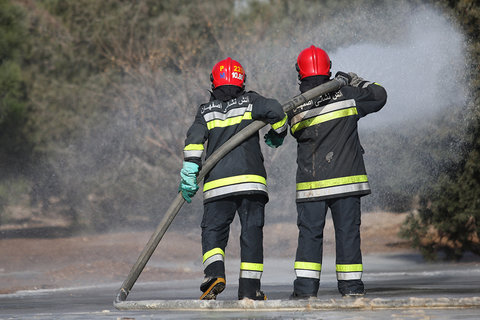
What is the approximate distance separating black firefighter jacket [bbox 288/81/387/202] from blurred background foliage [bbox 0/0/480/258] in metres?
5.85

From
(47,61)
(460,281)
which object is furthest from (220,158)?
(47,61)

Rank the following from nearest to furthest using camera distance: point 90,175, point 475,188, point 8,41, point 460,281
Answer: point 460,281 → point 475,188 → point 8,41 → point 90,175

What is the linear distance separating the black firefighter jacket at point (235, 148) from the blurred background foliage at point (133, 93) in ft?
19.6

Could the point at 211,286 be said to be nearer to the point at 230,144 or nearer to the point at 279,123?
the point at 230,144

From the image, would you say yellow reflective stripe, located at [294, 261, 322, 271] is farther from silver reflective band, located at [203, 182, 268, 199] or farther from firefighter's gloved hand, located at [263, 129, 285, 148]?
firefighter's gloved hand, located at [263, 129, 285, 148]

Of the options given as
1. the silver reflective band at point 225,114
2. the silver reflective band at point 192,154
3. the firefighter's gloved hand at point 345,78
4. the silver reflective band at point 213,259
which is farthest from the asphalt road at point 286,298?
the firefighter's gloved hand at point 345,78

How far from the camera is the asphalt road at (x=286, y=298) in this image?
5.35 metres

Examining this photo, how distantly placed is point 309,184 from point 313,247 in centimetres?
46

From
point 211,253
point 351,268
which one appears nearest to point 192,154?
point 211,253

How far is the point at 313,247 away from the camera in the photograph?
6.32 m

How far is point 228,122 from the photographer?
6637 mm

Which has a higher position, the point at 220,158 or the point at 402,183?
the point at 402,183

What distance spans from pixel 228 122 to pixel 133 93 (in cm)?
1497

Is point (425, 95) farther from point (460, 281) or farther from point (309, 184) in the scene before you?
point (309, 184)
